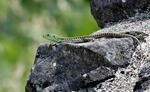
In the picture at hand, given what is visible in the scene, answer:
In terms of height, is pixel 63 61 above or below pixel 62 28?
below

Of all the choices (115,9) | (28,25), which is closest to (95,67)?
(115,9)

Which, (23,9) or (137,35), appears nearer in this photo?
(137,35)

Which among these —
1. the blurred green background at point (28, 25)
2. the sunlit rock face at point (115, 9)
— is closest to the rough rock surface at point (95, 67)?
the sunlit rock face at point (115, 9)

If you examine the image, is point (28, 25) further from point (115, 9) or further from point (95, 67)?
point (95, 67)

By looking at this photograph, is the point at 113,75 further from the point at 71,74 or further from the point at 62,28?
the point at 62,28

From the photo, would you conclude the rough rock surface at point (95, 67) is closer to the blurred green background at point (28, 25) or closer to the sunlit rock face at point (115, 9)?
the sunlit rock face at point (115, 9)

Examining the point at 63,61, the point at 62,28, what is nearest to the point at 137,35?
the point at 63,61
